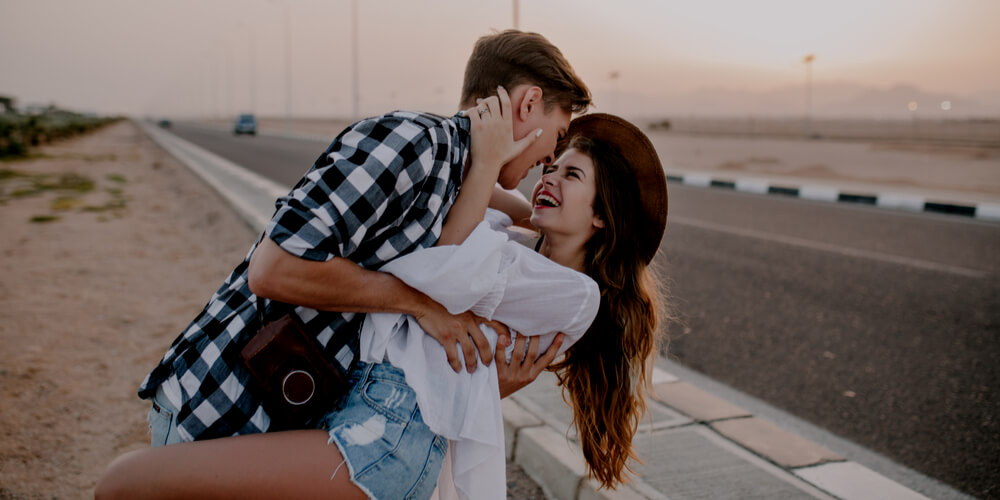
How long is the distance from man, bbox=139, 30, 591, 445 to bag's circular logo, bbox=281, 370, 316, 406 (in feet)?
0.32

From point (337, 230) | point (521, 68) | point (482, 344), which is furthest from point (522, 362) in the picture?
point (521, 68)

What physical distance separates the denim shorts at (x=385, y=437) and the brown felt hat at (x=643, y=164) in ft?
3.19

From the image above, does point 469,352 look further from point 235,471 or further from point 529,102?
point 529,102


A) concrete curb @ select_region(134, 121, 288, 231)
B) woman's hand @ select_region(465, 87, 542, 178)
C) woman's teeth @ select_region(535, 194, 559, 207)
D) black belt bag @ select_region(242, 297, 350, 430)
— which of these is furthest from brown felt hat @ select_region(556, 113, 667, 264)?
concrete curb @ select_region(134, 121, 288, 231)

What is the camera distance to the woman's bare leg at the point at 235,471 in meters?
1.35

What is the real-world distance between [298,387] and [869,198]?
12541 mm

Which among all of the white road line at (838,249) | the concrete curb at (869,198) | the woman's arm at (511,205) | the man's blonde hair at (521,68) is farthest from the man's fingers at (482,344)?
the concrete curb at (869,198)

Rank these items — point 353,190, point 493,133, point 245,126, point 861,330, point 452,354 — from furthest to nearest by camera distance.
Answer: point 245,126 → point 861,330 → point 493,133 → point 452,354 → point 353,190

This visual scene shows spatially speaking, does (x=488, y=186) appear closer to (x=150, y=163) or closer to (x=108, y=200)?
(x=108, y=200)

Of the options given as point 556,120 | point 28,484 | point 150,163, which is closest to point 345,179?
point 556,120

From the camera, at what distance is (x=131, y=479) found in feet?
4.40

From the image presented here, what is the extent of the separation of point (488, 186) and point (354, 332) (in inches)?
18.8

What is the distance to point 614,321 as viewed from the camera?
2.10 metres

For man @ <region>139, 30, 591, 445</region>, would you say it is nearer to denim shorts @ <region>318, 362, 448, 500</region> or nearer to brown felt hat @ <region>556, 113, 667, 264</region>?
denim shorts @ <region>318, 362, 448, 500</region>
